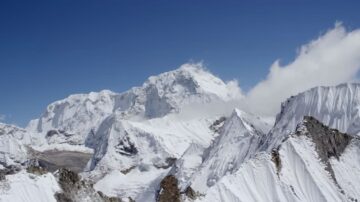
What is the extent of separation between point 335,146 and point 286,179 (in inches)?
1240

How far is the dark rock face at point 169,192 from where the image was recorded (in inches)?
5773

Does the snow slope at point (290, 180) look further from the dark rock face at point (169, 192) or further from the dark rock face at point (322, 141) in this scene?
the dark rock face at point (169, 192)

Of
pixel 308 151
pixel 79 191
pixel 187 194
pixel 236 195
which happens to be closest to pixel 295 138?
pixel 308 151

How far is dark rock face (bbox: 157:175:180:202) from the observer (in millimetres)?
146625

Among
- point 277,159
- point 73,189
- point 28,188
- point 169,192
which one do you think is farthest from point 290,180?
point 28,188

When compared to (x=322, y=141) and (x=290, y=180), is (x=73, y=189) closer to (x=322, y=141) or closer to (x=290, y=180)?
(x=290, y=180)

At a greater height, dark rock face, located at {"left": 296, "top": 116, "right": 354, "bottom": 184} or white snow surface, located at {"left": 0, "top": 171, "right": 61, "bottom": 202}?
dark rock face, located at {"left": 296, "top": 116, "right": 354, "bottom": 184}

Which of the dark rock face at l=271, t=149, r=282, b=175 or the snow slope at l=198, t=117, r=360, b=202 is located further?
the dark rock face at l=271, t=149, r=282, b=175

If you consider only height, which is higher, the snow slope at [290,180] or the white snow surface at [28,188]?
the snow slope at [290,180]

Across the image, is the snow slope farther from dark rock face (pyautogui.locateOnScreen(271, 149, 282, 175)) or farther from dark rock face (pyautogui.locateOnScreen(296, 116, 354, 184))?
dark rock face (pyautogui.locateOnScreen(296, 116, 354, 184))

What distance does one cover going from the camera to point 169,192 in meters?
148

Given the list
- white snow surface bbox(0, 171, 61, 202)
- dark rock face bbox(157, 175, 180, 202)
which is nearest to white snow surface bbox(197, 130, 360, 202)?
dark rock face bbox(157, 175, 180, 202)

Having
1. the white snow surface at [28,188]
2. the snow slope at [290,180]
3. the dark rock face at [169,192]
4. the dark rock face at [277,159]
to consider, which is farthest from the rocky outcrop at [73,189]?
the dark rock face at [277,159]

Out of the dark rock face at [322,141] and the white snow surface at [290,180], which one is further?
the dark rock face at [322,141]
